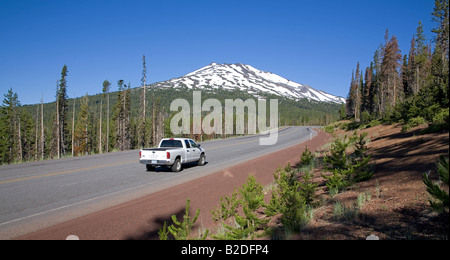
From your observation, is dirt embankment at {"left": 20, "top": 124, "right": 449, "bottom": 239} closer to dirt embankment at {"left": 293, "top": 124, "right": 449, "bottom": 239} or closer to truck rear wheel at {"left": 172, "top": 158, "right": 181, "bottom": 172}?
dirt embankment at {"left": 293, "top": 124, "right": 449, "bottom": 239}

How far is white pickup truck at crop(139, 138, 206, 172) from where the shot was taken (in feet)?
43.0

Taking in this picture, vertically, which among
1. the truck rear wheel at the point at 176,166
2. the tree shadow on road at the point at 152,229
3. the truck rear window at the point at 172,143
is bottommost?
the tree shadow on road at the point at 152,229

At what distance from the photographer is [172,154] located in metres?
13.3

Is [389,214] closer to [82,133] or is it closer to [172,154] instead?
[172,154]

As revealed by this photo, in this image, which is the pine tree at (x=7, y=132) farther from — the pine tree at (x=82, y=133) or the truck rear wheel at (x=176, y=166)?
the truck rear wheel at (x=176, y=166)

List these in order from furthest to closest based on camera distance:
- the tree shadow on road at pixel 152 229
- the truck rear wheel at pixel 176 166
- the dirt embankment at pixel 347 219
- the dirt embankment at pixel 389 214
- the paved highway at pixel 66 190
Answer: the truck rear wheel at pixel 176 166 → the paved highway at pixel 66 190 → the tree shadow on road at pixel 152 229 → the dirt embankment at pixel 347 219 → the dirt embankment at pixel 389 214

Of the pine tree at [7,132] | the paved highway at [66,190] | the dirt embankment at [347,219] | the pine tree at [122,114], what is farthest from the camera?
the pine tree at [122,114]

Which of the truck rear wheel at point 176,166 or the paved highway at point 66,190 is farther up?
the truck rear wheel at point 176,166

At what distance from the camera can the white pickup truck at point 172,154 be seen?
13117 millimetres

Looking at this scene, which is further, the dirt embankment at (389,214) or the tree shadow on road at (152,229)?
the tree shadow on road at (152,229)

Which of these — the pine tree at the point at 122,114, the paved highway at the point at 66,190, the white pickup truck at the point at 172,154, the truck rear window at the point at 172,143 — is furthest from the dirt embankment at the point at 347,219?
the pine tree at the point at 122,114

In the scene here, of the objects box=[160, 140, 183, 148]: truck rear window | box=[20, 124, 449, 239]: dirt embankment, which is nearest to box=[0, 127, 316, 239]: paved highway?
box=[20, 124, 449, 239]: dirt embankment

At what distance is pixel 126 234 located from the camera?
18.1ft
